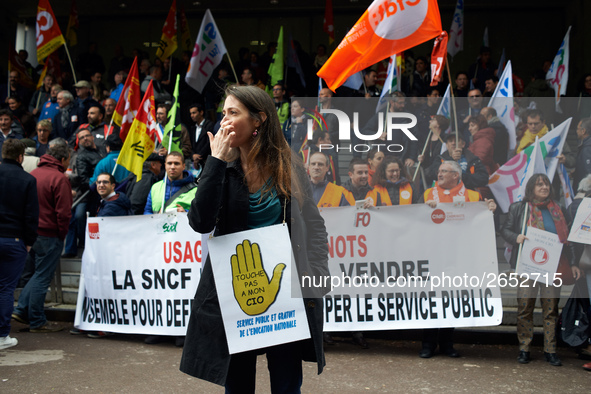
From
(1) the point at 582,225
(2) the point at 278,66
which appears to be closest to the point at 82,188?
(2) the point at 278,66

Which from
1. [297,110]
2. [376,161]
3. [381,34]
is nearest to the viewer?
[381,34]

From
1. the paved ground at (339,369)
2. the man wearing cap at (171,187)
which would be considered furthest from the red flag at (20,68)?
the paved ground at (339,369)

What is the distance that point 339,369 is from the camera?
18.9 feet

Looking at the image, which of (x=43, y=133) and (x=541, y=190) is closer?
(x=541, y=190)

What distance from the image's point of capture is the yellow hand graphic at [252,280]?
2.84 meters

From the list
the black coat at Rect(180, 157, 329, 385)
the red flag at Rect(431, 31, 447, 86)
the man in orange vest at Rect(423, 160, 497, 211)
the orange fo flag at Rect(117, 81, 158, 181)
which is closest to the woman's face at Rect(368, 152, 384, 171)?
the man in orange vest at Rect(423, 160, 497, 211)

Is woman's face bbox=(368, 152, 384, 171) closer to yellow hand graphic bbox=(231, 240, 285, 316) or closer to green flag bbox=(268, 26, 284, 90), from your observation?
yellow hand graphic bbox=(231, 240, 285, 316)

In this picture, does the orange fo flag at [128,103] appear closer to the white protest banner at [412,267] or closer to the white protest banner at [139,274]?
the white protest banner at [139,274]

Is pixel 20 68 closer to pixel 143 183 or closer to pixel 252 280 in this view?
pixel 143 183

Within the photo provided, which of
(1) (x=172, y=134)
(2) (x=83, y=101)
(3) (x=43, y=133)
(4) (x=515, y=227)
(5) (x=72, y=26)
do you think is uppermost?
(5) (x=72, y=26)

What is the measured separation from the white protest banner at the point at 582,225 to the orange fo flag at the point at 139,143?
5.32m

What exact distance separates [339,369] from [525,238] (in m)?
2.24

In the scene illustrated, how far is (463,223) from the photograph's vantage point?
6.37 metres

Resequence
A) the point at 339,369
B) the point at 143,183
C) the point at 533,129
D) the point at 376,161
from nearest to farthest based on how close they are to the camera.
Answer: the point at 339,369
the point at 376,161
the point at 143,183
the point at 533,129
